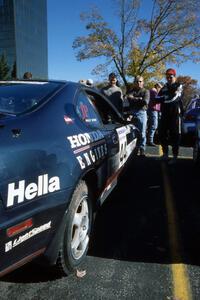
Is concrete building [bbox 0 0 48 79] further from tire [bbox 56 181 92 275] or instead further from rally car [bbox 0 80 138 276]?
tire [bbox 56 181 92 275]

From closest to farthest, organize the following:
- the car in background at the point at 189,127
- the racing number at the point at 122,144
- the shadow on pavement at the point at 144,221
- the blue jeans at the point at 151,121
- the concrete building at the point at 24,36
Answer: the shadow on pavement at the point at 144,221 → the racing number at the point at 122,144 → the blue jeans at the point at 151,121 → the car in background at the point at 189,127 → the concrete building at the point at 24,36

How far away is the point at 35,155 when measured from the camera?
7.32ft

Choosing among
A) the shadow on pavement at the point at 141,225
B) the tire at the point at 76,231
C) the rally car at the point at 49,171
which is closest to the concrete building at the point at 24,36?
the shadow on pavement at the point at 141,225

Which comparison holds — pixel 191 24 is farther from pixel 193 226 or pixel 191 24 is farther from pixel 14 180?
pixel 14 180

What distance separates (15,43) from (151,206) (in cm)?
6958

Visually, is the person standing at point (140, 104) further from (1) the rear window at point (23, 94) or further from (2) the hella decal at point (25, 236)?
(2) the hella decal at point (25, 236)

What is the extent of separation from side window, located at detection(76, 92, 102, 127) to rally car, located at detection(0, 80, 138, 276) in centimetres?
1

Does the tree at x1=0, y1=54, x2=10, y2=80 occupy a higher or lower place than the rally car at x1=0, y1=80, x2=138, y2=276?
higher

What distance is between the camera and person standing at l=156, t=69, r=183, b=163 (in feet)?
23.0

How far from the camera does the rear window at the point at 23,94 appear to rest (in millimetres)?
2648

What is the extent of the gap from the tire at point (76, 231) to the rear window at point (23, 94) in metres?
0.71

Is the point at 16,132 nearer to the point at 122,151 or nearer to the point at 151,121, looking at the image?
the point at 122,151

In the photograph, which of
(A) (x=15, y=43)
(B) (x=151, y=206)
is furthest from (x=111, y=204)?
(A) (x=15, y=43)

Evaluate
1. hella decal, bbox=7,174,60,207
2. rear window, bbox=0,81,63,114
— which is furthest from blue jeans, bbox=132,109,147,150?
hella decal, bbox=7,174,60,207
